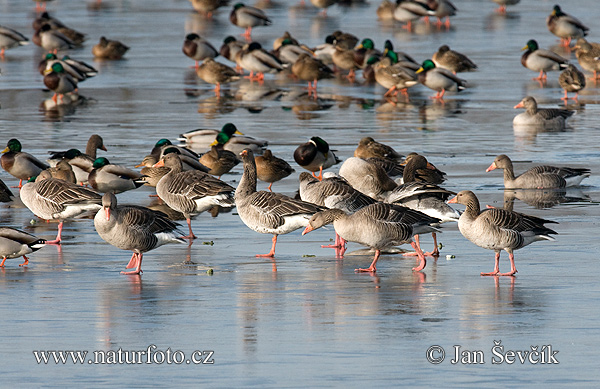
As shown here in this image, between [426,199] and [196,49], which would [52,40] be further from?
[426,199]

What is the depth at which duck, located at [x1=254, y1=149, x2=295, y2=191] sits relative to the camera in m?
17.2

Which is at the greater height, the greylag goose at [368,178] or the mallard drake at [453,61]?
the greylag goose at [368,178]

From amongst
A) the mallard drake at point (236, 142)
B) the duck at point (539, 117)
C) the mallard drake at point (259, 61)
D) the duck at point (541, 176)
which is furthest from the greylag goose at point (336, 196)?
the mallard drake at point (259, 61)

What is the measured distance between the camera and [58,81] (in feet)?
93.1

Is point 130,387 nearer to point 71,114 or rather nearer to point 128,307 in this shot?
point 128,307

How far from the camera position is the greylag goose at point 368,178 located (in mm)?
15312

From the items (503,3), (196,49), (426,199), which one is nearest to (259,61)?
(196,49)

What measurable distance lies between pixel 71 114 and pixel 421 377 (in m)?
19.7

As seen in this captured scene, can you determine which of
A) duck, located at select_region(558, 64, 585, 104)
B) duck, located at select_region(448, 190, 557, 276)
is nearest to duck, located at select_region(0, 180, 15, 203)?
duck, located at select_region(448, 190, 557, 276)

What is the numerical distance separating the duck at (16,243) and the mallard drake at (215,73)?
18.8m

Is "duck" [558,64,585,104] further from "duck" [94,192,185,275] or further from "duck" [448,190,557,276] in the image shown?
"duck" [94,192,185,275]
